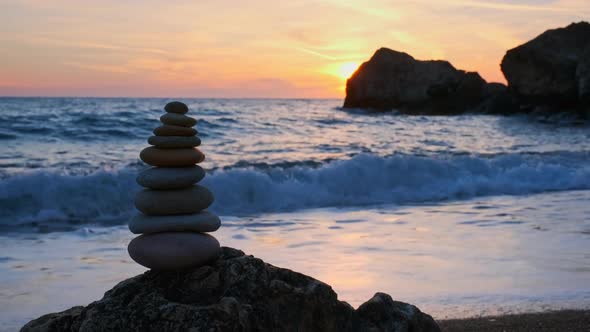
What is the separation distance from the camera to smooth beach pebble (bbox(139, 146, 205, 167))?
12.1ft

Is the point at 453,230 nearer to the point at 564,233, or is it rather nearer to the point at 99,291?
the point at 564,233

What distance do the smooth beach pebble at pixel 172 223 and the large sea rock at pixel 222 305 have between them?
0.67 feet

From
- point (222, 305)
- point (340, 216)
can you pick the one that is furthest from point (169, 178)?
point (340, 216)

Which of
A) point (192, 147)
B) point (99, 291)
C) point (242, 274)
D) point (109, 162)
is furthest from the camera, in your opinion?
point (109, 162)

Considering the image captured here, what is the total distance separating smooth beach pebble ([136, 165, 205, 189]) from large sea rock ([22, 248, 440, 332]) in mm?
433

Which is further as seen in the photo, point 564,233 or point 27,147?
point 27,147

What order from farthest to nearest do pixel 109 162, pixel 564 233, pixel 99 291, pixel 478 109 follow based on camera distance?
pixel 478 109 < pixel 109 162 < pixel 564 233 < pixel 99 291

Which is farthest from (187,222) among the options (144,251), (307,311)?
(307,311)

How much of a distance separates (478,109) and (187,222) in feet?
165

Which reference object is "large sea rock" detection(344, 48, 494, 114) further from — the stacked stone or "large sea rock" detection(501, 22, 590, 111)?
the stacked stone

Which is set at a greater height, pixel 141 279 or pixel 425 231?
pixel 141 279

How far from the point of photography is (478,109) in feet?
170

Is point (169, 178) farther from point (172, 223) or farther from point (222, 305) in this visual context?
point (222, 305)

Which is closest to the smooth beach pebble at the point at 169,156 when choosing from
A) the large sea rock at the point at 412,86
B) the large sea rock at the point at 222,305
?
the large sea rock at the point at 222,305
